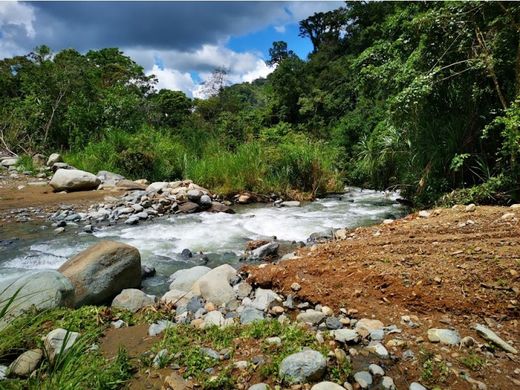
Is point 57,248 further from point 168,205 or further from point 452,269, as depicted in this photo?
point 452,269

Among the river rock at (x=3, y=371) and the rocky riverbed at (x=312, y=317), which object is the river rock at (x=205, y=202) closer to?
the rocky riverbed at (x=312, y=317)

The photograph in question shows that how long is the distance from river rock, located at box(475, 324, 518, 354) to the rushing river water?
3.50 meters

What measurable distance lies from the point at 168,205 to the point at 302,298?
6012 mm

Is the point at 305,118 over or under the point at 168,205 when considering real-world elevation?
over

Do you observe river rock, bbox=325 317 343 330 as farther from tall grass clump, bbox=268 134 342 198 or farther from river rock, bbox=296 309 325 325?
tall grass clump, bbox=268 134 342 198

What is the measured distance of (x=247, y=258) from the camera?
5578 mm

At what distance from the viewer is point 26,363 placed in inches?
93.7

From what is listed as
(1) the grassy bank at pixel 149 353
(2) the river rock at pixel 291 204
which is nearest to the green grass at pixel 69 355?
(1) the grassy bank at pixel 149 353

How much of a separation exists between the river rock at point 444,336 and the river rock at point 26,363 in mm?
2723

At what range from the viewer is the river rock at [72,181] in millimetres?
10344

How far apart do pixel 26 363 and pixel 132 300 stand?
1370 mm

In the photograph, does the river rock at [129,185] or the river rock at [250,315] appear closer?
the river rock at [250,315]

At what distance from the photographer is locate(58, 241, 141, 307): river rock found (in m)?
3.80

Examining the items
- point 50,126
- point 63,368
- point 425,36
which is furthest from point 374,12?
point 63,368
